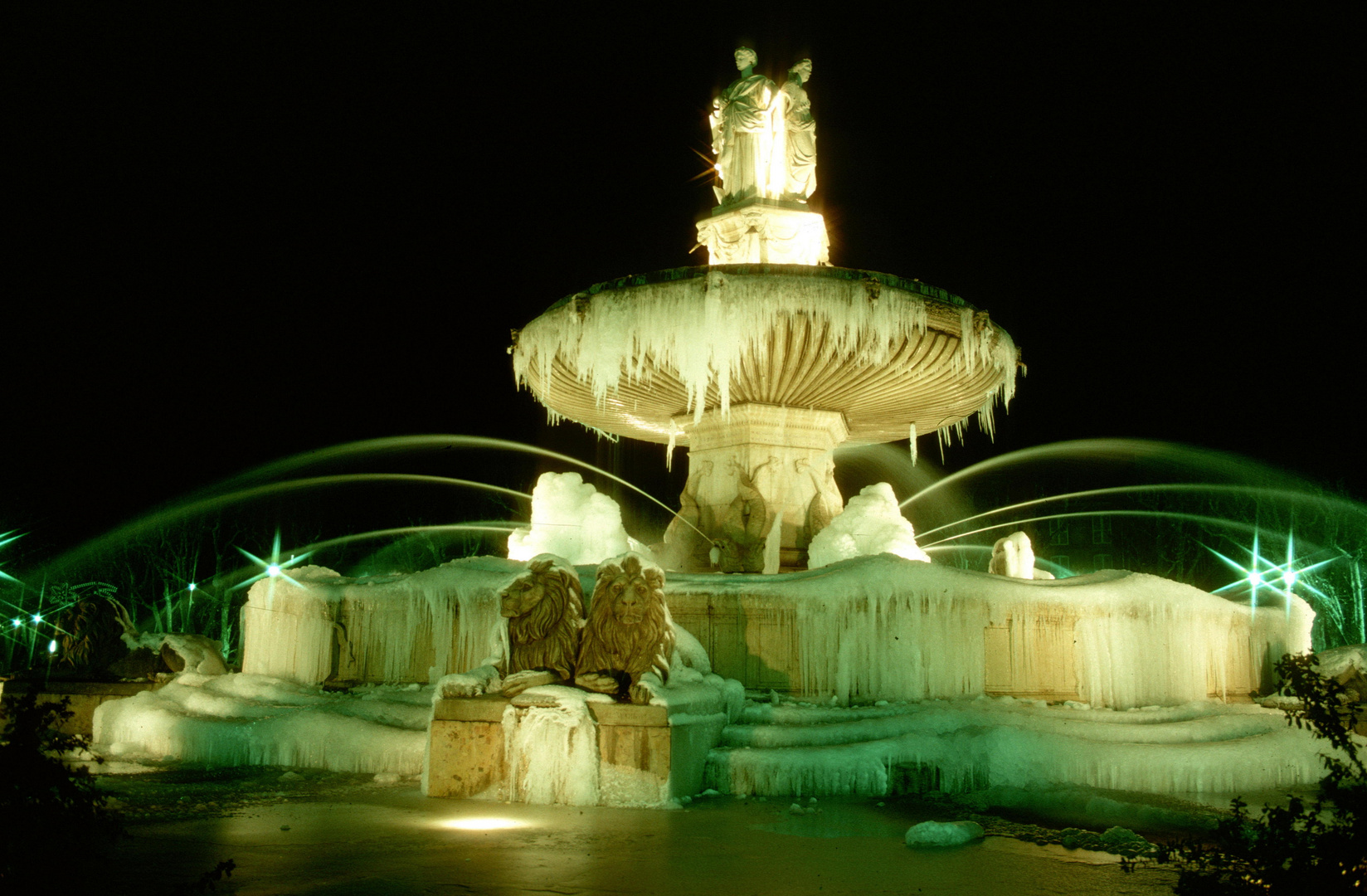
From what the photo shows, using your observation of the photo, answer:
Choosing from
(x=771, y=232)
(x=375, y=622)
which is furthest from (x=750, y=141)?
(x=375, y=622)

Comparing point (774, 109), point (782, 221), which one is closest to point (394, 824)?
point (782, 221)

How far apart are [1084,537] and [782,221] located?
80.1 ft

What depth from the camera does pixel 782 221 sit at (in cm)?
1391

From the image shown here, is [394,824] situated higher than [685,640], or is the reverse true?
[685,640]

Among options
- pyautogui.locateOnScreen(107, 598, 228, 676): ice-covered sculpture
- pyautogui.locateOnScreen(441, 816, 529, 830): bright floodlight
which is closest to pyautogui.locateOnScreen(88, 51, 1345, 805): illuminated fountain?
pyautogui.locateOnScreen(441, 816, 529, 830): bright floodlight

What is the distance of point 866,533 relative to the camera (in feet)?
37.5

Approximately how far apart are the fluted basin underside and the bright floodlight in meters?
5.89

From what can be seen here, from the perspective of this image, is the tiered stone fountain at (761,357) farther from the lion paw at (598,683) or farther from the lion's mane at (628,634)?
the lion paw at (598,683)

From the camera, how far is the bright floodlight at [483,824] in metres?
5.50

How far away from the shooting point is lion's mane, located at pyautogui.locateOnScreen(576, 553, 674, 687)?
23.0ft

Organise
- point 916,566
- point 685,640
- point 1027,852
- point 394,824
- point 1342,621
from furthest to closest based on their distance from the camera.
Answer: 1. point 1342,621
2. point 916,566
3. point 685,640
4. point 394,824
5. point 1027,852

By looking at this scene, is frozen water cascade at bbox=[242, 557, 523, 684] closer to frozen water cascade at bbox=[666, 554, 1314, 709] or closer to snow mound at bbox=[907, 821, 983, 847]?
frozen water cascade at bbox=[666, 554, 1314, 709]

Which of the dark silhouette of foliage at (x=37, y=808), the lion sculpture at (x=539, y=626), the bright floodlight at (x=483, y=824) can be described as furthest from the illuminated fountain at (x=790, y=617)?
the dark silhouette of foliage at (x=37, y=808)

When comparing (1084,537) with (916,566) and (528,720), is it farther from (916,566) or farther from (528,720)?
(528,720)
